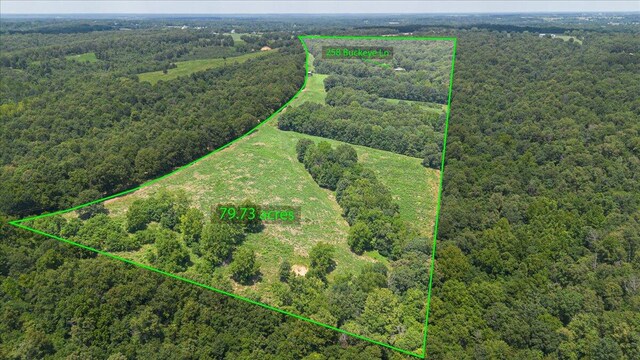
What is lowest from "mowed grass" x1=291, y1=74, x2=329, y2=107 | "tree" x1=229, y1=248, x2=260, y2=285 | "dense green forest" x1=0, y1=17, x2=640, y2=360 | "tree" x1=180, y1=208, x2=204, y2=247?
"dense green forest" x1=0, y1=17, x2=640, y2=360

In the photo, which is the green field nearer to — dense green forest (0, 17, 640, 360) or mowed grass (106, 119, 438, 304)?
dense green forest (0, 17, 640, 360)

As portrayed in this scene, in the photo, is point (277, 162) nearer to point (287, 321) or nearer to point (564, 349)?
point (287, 321)

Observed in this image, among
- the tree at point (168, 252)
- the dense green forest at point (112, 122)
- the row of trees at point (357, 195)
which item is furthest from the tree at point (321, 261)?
the dense green forest at point (112, 122)

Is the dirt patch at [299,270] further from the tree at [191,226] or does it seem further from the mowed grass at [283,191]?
the tree at [191,226]

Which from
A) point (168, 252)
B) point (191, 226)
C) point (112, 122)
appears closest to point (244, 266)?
point (191, 226)

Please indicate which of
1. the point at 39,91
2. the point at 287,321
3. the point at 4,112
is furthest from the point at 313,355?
the point at 39,91

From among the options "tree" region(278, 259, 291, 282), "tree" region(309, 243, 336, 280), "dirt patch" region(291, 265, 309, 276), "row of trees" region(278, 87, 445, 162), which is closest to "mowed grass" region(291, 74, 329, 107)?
"row of trees" region(278, 87, 445, 162)

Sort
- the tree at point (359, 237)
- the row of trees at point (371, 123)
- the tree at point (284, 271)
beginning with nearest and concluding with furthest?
the tree at point (284, 271) < the tree at point (359, 237) < the row of trees at point (371, 123)
